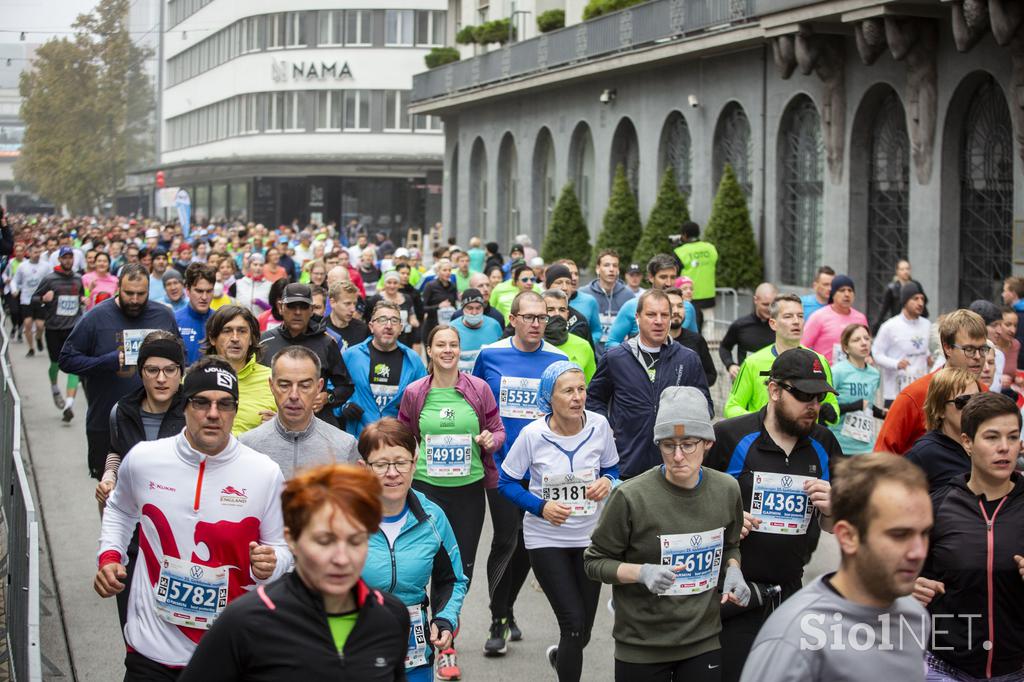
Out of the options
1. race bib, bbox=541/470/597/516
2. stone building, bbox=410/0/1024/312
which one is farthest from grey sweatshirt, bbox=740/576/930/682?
stone building, bbox=410/0/1024/312

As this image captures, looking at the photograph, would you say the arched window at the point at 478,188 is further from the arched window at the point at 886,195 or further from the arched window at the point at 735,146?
the arched window at the point at 886,195

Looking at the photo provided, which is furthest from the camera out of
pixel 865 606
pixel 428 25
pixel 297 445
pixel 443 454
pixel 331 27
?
pixel 331 27

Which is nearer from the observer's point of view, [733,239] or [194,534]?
[194,534]

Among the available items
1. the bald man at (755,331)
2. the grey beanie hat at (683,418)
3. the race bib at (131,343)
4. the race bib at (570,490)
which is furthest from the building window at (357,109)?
the grey beanie hat at (683,418)

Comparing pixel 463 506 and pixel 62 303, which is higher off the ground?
pixel 62 303

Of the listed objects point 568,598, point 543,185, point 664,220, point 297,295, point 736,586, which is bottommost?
point 568,598

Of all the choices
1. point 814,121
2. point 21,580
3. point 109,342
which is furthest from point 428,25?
point 21,580

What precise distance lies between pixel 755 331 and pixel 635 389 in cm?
339

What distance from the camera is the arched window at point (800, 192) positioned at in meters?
25.8

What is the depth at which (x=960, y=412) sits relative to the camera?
6355 mm

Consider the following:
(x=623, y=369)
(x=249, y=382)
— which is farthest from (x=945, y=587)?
(x=249, y=382)

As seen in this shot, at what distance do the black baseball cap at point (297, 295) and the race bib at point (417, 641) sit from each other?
4212 millimetres

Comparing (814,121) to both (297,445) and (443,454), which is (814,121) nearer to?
(443,454)

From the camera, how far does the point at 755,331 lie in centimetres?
1220
